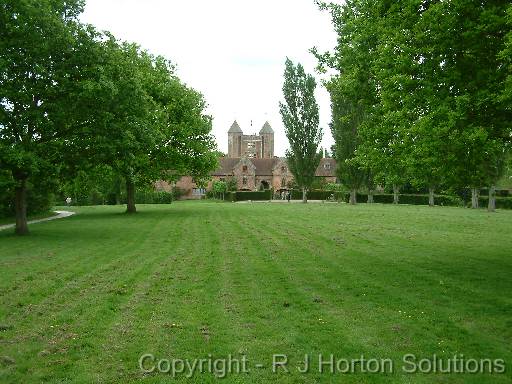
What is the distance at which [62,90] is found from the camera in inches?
761

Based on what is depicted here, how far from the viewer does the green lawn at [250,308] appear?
571 centimetres

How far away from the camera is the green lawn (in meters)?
5.71

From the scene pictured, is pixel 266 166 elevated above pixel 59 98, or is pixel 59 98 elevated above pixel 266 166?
pixel 266 166

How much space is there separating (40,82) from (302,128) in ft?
148

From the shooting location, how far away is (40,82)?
62.2 feet

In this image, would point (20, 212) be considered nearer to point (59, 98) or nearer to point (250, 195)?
point (59, 98)

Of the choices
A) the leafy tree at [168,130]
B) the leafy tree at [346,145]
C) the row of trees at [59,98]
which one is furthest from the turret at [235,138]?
the row of trees at [59,98]

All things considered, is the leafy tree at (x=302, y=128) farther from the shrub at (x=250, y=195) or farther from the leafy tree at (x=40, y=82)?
the leafy tree at (x=40, y=82)

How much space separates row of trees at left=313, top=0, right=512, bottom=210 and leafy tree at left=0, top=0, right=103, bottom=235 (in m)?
11.3

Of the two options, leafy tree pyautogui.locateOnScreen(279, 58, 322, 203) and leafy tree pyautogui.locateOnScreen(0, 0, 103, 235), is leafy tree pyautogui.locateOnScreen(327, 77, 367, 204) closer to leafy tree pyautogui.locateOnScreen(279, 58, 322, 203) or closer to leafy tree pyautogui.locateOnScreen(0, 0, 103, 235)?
leafy tree pyautogui.locateOnScreen(279, 58, 322, 203)

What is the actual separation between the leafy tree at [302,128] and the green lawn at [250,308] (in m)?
45.2

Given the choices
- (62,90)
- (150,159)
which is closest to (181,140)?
(150,159)

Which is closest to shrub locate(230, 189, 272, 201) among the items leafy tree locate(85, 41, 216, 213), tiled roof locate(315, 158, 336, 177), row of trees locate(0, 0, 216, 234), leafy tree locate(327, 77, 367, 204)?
leafy tree locate(327, 77, 367, 204)

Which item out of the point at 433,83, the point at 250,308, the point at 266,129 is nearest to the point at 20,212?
the point at 250,308
